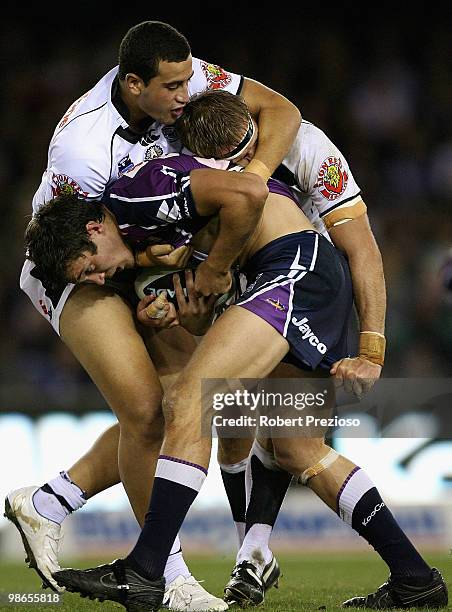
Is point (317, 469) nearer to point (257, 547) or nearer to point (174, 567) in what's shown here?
point (257, 547)

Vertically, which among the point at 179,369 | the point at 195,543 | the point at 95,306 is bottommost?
the point at 195,543

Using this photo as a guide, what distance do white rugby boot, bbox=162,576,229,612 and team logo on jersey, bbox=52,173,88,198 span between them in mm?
1425

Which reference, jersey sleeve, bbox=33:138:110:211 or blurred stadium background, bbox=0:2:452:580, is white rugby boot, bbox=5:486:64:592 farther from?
blurred stadium background, bbox=0:2:452:580

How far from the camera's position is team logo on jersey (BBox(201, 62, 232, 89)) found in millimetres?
4301

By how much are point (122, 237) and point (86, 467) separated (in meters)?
0.99

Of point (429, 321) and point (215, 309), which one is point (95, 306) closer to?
point (215, 309)

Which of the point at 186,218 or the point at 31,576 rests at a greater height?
the point at 186,218

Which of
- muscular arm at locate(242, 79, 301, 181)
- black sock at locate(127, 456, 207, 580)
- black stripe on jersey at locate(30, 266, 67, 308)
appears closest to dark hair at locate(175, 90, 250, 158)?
muscular arm at locate(242, 79, 301, 181)

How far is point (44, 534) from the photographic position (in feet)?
13.4

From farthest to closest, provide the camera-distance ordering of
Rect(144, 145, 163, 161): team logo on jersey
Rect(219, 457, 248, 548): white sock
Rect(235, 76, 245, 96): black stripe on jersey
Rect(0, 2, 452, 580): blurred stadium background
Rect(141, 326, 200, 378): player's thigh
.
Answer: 1. Rect(0, 2, 452, 580): blurred stadium background
2. Rect(219, 457, 248, 548): white sock
3. Rect(235, 76, 245, 96): black stripe on jersey
4. Rect(141, 326, 200, 378): player's thigh
5. Rect(144, 145, 163, 161): team logo on jersey

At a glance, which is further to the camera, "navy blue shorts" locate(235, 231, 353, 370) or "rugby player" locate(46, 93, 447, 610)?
"navy blue shorts" locate(235, 231, 353, 370)

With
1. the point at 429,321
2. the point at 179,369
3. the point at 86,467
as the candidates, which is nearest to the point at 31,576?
the point at 86,467

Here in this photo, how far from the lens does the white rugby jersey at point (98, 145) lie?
13.1 feet

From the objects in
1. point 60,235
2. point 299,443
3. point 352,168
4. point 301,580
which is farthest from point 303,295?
point 352,168
